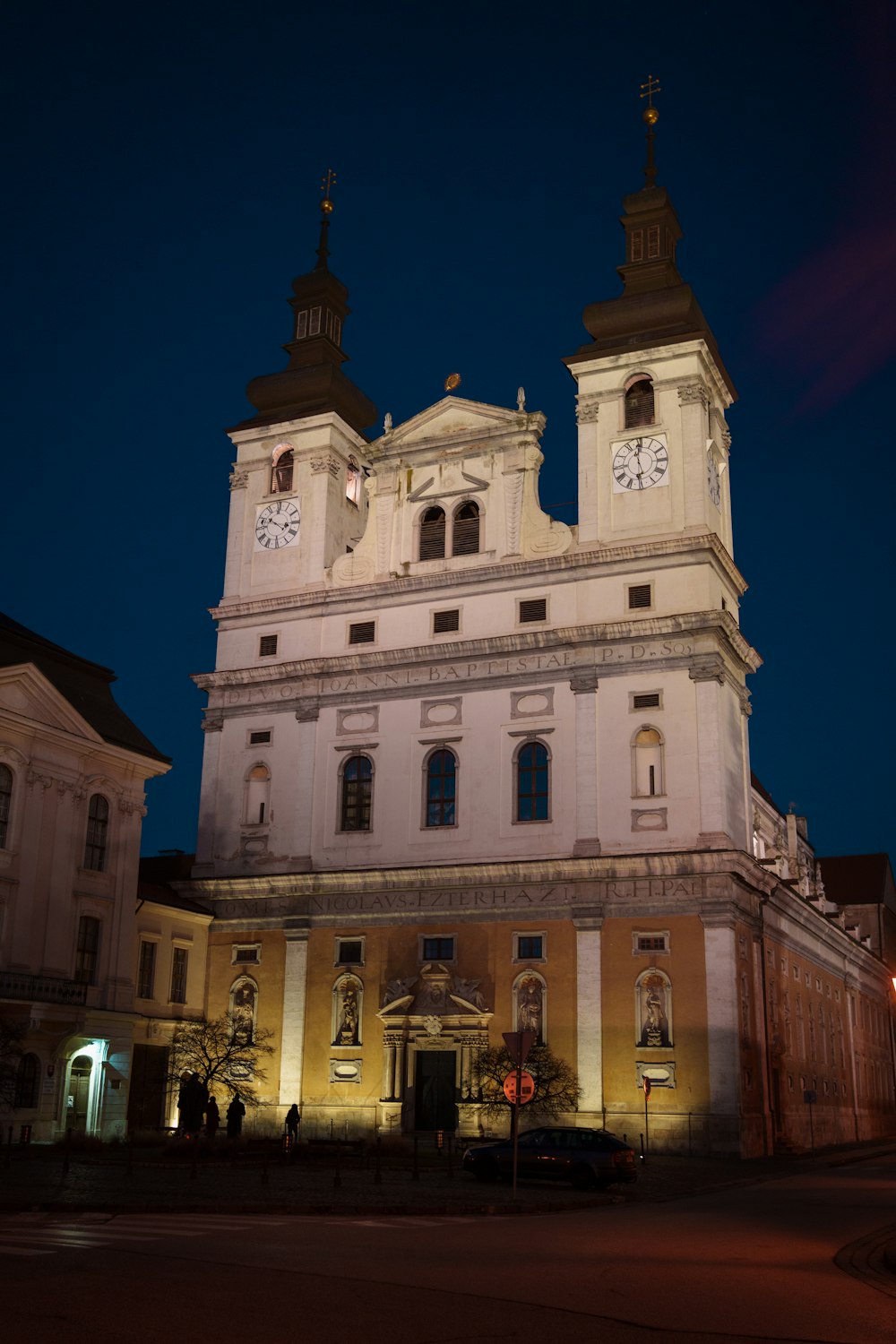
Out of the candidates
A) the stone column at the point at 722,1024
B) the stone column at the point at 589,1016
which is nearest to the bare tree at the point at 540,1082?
the stone column at the point at 589,1016

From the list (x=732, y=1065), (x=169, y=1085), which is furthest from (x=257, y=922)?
(x=732, y=1065)

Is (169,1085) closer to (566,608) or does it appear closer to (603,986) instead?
(603,986)

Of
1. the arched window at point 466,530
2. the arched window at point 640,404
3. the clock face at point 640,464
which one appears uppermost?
the arched window at point 640,404

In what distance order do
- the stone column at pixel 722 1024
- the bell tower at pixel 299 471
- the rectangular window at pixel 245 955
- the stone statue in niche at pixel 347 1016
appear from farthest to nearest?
1. the bell tower at pixel 299 471
2. the rectangular window at pixel 245 955
3. the stone statue in niche at pixel 347 1016
4. the stone column at pixel 722 1024

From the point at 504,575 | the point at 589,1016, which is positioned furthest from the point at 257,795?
the point at 589,1016

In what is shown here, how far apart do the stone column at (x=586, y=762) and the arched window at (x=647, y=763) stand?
1305 mm

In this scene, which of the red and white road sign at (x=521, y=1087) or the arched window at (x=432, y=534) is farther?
the arched window at (x=432, y=534)

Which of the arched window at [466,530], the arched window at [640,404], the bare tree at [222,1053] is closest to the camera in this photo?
the bare tree at [222,1053]

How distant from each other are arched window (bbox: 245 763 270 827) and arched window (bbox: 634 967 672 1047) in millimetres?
15552

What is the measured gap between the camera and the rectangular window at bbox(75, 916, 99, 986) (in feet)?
136

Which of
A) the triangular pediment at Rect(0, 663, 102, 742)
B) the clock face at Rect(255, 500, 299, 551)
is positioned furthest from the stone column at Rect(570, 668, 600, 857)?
the triangular pediment at Rect(0, 663, 102, 742)

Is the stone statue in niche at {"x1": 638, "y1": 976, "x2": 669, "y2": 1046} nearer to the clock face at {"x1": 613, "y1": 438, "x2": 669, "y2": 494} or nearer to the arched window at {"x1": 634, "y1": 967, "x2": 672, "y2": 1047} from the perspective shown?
the arched window at {"x1": 634, "y1": 967, "x2": 672, "y2": 1047}

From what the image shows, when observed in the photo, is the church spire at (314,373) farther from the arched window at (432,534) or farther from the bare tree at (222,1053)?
the bare tree at (222,1053)

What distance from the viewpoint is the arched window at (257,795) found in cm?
5075
